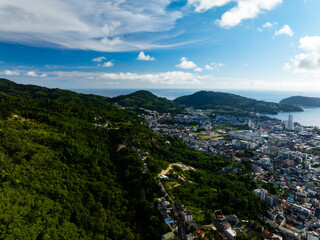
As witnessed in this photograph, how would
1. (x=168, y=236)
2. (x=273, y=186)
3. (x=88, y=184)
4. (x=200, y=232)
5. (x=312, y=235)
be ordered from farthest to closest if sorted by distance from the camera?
(x=273, y=186)
(x=88, y=184)
(x=312, y=235)
(x=200, y=232)
(x=168, y=236)

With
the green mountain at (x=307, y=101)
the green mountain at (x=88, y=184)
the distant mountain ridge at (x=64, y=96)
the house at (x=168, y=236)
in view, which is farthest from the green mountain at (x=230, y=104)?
the house at (x=168, y=236)

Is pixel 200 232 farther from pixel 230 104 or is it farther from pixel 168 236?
pixel 230 104

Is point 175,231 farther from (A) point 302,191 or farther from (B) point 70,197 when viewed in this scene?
(A) point 302,191

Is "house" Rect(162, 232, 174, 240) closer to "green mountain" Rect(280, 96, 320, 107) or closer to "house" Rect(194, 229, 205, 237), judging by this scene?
"house" Rect(194, 229, 205, 237)

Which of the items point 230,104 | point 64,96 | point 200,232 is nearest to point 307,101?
point 230,104

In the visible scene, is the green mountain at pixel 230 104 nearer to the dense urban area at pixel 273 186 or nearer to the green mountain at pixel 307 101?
the green mountain at pixel 307 101

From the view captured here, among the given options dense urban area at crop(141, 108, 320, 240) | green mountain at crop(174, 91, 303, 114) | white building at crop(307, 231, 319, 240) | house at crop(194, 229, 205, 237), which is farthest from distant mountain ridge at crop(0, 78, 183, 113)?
white building at crop(307, 231, 319, 240)
